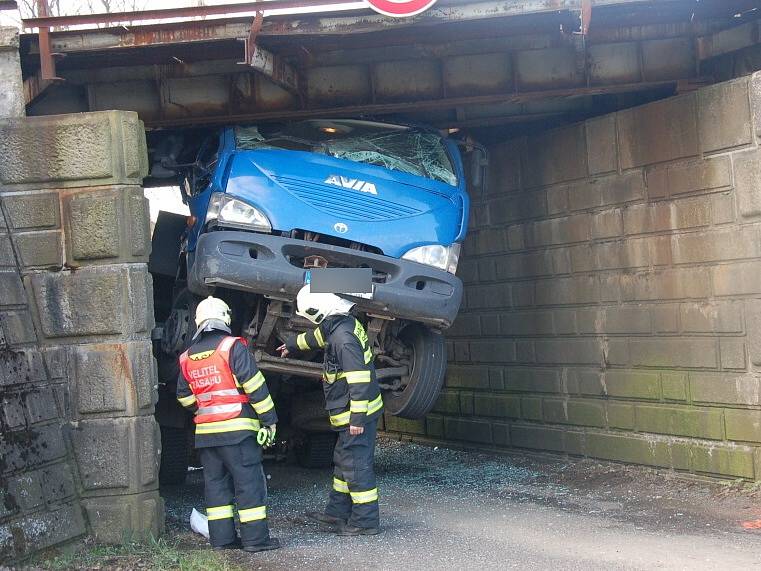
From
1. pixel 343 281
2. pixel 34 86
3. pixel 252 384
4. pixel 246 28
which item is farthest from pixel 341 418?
pixel 34 86

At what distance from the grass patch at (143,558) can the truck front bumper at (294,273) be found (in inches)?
71.4

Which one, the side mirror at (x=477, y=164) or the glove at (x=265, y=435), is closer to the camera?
the glove at (x=265, y=435)

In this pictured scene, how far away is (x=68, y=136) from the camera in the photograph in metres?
6.56

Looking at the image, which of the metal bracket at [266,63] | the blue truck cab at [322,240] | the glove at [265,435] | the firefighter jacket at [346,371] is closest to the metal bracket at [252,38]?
the metal bracket at [266,63]

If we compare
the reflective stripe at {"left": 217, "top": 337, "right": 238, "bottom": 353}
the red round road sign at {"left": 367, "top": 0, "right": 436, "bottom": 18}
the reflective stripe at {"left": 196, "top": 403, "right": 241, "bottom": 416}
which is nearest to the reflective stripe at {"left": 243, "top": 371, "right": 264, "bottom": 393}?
the reflective stripe at {"left": 196, "top": 403, "right": 241, "bottom": 416}

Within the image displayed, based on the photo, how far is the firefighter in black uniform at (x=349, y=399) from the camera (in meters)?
6.58

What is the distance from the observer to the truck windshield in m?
8.09

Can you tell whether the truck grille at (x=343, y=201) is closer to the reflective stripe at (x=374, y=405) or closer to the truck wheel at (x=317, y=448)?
the reflective stripe at (x=374, y=405)

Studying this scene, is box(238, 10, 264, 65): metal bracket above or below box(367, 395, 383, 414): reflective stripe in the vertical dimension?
above

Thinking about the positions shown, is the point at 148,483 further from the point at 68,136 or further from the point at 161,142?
the point at 161,142

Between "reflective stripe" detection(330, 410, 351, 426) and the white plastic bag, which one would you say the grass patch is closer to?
the white plastic bag

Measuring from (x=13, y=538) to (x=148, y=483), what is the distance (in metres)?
1.06

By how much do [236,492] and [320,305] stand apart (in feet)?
4.39

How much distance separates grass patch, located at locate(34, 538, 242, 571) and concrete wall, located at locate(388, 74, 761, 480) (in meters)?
4.09
